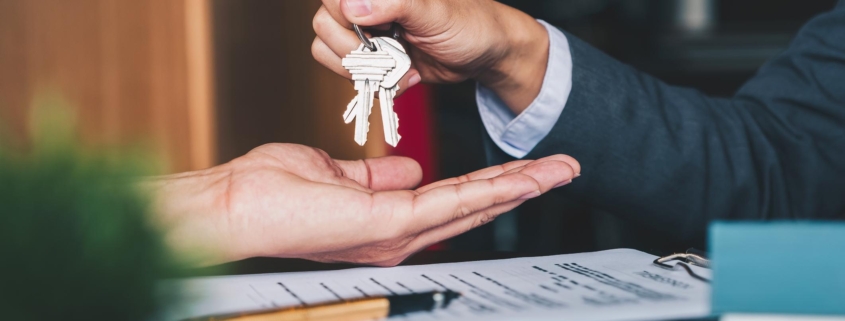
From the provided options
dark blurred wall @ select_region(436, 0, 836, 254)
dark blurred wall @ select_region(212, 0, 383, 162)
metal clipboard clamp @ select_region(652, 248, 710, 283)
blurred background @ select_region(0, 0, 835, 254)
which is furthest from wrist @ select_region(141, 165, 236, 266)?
dark blurred wall @ select_region(436, 0, 836, 254)

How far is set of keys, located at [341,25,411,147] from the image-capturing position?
697 millimetres

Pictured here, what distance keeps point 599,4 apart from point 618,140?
7.47 feet

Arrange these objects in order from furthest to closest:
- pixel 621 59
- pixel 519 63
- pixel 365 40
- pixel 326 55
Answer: pixel 621 59, pixel 519 63, pixel 326 55, pixel 365 40

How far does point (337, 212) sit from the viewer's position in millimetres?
617

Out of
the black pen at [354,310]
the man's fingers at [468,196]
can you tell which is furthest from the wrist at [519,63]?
the black pen at [354,310]

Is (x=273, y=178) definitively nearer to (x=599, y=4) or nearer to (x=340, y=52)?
(x=340, y=52)

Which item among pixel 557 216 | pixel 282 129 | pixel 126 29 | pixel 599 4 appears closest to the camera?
pixel 126 29

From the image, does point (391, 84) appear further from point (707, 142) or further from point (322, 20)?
point (707, 142)

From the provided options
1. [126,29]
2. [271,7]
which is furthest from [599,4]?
[126,29]

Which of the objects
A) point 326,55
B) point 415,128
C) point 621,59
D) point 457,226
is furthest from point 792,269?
point 621,59

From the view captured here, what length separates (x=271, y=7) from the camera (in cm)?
221

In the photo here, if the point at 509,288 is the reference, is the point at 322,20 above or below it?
above

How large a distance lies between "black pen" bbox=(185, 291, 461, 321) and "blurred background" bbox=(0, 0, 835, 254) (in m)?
0.96

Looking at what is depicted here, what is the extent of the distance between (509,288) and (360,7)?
311 millimetres
